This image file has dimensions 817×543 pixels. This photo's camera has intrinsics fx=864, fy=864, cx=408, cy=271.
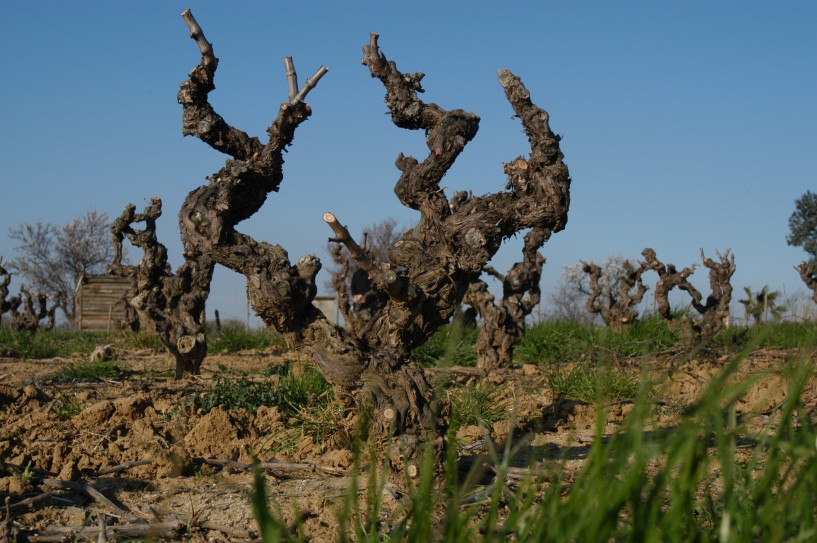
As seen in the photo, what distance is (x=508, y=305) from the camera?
11750 mm

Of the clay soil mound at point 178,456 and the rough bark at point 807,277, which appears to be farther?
the rough bark at point 807,277

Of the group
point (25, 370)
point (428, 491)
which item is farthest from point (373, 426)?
point (25, 370)

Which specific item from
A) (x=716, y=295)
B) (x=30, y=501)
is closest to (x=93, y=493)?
(x=30, y=501)

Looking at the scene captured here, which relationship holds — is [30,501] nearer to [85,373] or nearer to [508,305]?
[85,373]

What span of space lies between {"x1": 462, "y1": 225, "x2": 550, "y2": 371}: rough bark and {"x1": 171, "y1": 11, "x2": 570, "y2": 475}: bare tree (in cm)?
447

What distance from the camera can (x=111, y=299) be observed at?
29219mm

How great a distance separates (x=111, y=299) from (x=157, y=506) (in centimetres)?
2578

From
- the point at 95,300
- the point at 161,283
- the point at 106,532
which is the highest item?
the point at 95,300

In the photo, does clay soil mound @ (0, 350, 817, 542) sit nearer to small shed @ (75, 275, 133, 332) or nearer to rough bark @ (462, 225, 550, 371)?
rough bark @ (462, 225, 550, 371)

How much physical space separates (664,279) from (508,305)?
156 inches

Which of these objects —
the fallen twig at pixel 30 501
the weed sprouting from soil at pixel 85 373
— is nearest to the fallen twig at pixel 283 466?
the fallen twig at pixel 30 501

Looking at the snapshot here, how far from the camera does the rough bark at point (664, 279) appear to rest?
45.4 ft

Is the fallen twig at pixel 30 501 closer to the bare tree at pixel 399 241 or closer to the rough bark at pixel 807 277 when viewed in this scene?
the bare tree at pixel 399 241

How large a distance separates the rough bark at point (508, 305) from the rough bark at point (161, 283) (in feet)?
11.9
